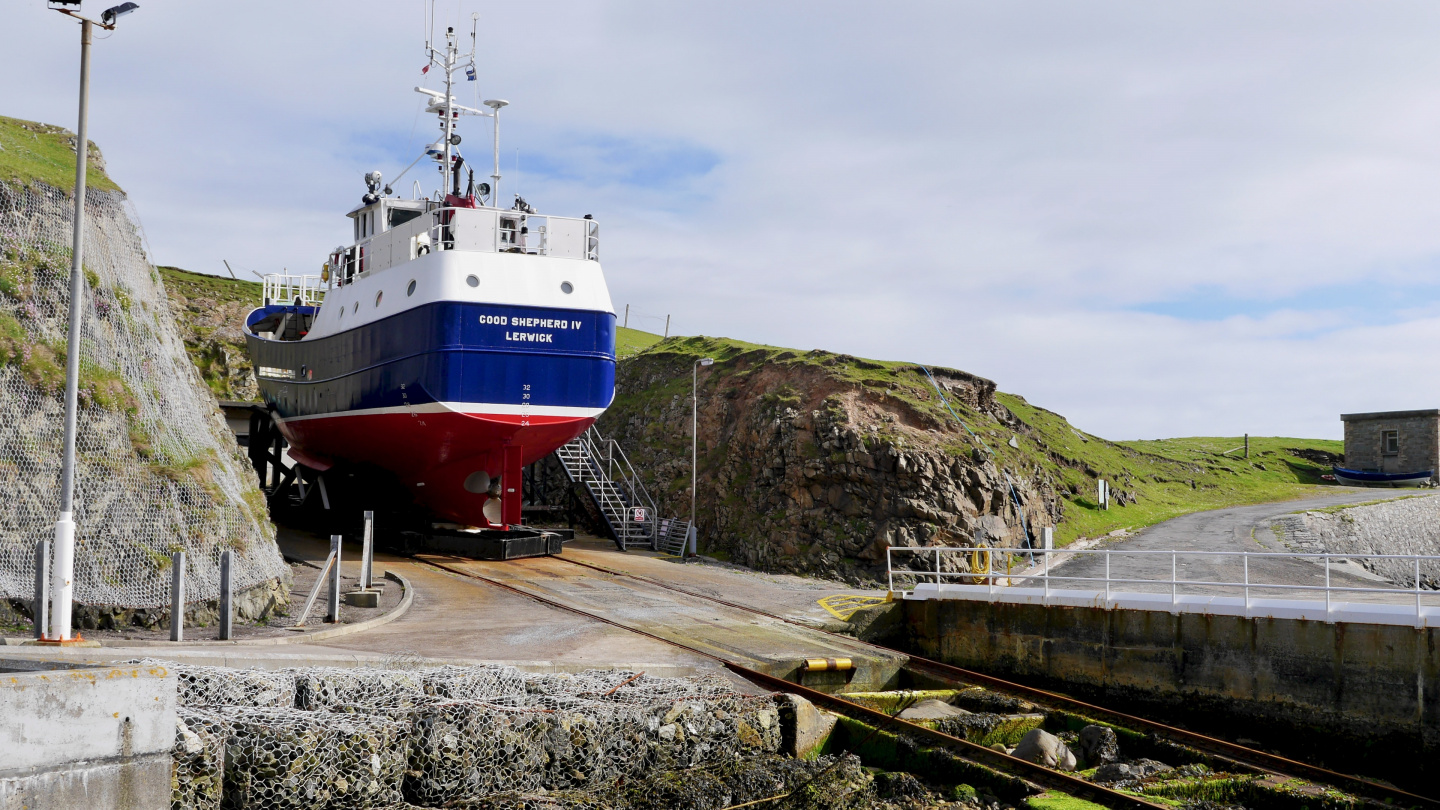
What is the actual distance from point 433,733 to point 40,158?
16.9 metres

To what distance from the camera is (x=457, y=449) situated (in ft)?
82.7

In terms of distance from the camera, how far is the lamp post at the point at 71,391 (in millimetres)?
11977

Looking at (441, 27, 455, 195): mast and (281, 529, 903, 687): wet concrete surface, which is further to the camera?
(441, 27, 455, 195): mast

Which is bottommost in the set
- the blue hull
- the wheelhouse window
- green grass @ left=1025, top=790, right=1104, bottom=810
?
green grass @ left=1025, top=790, right=1104, bottom=810

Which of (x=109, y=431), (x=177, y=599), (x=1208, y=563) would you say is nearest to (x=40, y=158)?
(x=109, y=431)

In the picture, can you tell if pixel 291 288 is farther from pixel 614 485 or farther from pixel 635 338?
pixel 635 338

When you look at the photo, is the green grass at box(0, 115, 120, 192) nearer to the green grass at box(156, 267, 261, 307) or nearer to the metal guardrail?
the metal guardrail

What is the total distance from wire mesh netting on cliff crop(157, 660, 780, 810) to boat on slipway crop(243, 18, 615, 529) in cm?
1254

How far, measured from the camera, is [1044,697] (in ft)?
52.6

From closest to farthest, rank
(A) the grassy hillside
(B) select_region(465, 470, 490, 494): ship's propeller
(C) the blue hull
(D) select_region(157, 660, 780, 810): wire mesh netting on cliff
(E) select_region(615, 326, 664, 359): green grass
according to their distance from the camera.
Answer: (D) select_region(157, 660, 780, 810): wire mesh netting on cliff
(C) the blue hull
(B) select_region(465, 470, 490, 494): ship's propeller
(A) the grassy hillside
(E) select_region(615, 326, 664, 359): green grass

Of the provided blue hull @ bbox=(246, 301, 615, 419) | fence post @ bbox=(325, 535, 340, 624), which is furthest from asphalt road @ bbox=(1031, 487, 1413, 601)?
blue hull @ bbox=(246, 301, 615, 419)

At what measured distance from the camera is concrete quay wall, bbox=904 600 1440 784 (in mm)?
14148

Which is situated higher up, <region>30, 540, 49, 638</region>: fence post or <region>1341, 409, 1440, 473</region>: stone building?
<region>1341, 409, 1440, 473</region>: stone building

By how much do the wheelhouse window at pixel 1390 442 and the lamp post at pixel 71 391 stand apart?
5923cm
